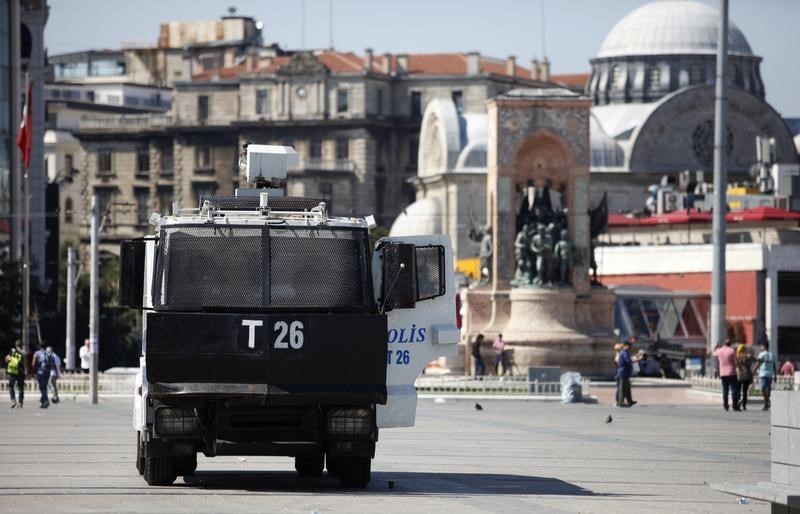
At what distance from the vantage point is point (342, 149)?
5969 inches

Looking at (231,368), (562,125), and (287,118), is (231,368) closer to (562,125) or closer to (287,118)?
(562,125)

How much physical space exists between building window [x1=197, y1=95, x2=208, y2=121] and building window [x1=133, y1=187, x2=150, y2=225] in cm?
727

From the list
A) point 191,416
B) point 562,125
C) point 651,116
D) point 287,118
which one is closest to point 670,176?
point 651,116

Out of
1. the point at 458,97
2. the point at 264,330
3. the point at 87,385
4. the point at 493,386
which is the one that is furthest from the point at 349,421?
the point at 458,97

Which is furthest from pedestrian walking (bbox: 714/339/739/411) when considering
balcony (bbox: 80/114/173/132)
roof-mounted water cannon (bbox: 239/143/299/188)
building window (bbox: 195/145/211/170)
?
balcony (bbox: 80/114/173/132)

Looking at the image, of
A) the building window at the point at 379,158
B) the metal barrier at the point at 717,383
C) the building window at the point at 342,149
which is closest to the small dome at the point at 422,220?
the building window at the point at 342,149

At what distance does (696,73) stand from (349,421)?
392 ft

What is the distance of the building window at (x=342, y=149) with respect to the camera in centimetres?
15138

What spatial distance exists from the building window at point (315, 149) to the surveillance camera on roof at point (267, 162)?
127 metres

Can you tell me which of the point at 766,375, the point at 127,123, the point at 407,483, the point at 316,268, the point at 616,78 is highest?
the point at 616,78

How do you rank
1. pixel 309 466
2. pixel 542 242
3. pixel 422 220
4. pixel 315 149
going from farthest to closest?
pixel 315 149, pixel 422 220, pixel 542 242, pixel 309 466

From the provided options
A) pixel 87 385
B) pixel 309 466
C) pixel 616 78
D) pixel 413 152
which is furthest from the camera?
pixel 413 152

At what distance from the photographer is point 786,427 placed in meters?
17.8

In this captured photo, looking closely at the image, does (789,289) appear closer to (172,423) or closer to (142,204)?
(172,423)
